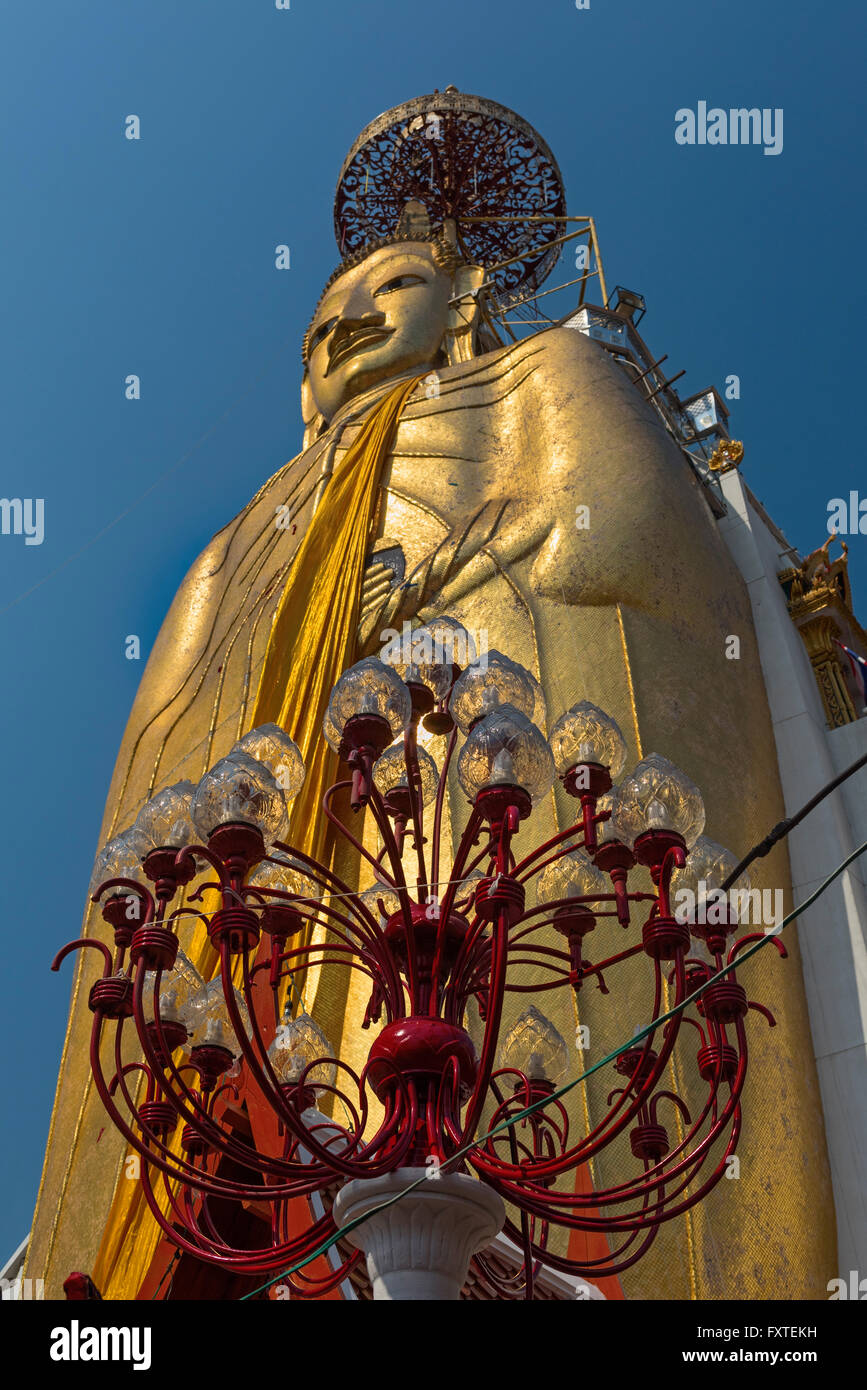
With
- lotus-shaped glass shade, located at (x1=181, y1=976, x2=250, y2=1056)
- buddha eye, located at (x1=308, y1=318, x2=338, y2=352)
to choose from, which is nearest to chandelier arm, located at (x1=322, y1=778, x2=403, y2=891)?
lotus-shaped glass shade, located at (x1=181, y1=976, x2=250, y2=1056)

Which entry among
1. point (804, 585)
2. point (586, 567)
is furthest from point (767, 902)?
point (804, 585)

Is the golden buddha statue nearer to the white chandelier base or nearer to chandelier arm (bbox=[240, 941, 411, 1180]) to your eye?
the white chandelier base

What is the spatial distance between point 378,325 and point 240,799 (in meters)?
6.04

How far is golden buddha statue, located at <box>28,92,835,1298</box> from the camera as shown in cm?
436

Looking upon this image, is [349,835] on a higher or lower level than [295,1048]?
higher

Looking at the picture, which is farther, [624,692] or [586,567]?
[586,567]

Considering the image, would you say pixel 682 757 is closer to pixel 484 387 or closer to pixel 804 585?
pixel 804 585

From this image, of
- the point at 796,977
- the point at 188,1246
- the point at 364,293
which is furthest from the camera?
the point at 364,293

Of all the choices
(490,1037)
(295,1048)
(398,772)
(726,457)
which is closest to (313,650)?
(726,457)

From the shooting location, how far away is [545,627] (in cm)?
564

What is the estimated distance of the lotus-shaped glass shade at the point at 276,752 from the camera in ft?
8.05

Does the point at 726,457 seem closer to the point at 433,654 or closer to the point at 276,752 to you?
the point at 433,654

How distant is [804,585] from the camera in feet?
21.1
